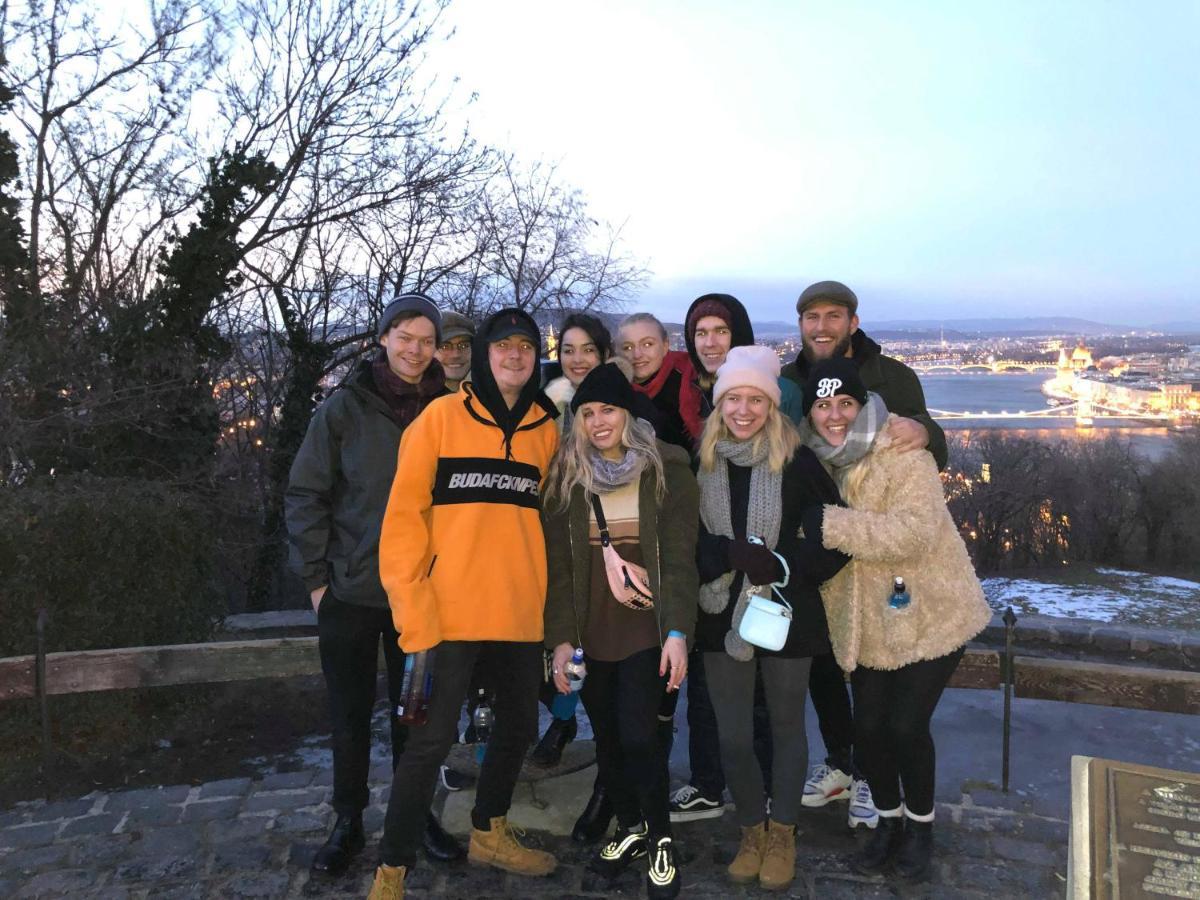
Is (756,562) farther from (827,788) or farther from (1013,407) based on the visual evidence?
(1013,407)

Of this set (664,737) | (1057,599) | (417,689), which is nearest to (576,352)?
(417,689)

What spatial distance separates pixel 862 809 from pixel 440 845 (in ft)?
6.09

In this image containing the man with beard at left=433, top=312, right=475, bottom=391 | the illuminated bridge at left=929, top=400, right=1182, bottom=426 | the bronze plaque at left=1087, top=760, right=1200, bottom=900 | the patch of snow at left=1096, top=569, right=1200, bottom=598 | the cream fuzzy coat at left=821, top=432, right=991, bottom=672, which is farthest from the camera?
the illuminated bridge at left=929, top=400, right=1182, bottom=426

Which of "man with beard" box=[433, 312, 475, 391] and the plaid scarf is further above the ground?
"man with beard" box=[433, 312, 475, 391]

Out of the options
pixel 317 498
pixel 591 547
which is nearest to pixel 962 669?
pixel 591 547

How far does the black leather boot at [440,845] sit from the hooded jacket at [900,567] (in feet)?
5.89

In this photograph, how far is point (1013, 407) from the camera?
66375 millimetres

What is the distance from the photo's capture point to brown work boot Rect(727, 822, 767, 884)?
10.3 feet

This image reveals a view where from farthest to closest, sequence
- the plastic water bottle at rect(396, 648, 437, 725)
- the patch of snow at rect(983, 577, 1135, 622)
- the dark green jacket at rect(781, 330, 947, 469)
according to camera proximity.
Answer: the patch of snow at rect(983, 577, 1135, 622) < the dark green jacket at rect(781, 330, 947, 469) < the plastic water bottle at rect(396, 648, 437, 725)

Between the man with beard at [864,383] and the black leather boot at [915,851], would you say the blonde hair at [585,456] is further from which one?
the black leather boot at [915,851]

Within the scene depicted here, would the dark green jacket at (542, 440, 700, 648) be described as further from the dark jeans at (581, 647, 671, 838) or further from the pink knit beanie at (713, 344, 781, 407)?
the pink knit beanie at (713, 344, 781, 407)

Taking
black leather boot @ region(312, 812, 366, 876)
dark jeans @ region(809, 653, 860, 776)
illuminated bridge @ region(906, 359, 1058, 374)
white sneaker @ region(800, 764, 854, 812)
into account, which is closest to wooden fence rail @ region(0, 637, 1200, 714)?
dark jeans @ region(809, 653, 860, 776)

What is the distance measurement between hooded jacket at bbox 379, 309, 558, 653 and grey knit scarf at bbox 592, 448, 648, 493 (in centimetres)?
27

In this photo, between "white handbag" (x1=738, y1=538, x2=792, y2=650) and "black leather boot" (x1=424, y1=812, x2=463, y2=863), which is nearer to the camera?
"white handbag" (x1=738, y1=538, x2=792, y2=650)
